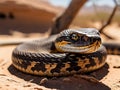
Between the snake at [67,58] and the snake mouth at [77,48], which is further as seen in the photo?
the snake at [67,58]

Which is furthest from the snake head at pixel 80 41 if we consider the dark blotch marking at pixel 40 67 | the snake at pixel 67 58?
the dark blotch marking at pixel 40 67

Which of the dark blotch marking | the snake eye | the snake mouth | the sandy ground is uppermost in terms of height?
the snake eye

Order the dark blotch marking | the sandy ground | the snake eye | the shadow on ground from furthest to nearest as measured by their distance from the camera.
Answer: the dark blotch marking < the snake eye < the shadow on ground < the sandy ground

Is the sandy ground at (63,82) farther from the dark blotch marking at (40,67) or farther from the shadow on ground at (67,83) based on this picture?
the dark blotch marking at (40,67)

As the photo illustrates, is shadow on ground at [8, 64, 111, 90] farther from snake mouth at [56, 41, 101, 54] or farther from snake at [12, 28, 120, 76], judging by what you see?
snake mouth at [56, 41, 101, 54]

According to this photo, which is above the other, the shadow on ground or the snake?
the snake

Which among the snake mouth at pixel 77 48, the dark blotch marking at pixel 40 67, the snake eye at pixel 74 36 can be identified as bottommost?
the dark blotch marking at pixel 40 67

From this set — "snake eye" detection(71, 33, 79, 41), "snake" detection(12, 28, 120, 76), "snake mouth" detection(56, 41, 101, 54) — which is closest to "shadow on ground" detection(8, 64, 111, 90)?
"snake" detection(12, 28, 120, 76)

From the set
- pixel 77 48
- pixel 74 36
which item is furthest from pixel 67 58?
pixel 74 36

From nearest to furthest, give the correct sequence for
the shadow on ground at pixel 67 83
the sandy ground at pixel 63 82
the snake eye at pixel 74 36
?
1. the sandy ground at pixel 63 82
2. the shadow on ground at pixel 67 83
3. the snake eye at pixel 74 36

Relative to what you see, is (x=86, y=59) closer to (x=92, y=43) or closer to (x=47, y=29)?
(x=92, y=43)
